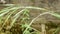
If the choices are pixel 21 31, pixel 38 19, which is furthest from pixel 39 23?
pixel 21 31

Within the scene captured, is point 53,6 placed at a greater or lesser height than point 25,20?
greater

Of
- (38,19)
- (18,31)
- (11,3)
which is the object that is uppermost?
(11,3)

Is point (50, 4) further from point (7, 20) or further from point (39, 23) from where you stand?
point (7, 20)

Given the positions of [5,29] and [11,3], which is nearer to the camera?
[5,29]

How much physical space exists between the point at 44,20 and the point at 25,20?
173 millimetres

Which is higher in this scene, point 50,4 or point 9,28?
point 50,4

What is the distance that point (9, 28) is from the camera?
4.51 feet

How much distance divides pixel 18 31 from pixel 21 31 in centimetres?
3

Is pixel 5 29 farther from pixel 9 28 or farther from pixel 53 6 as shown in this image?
pixel 53 6

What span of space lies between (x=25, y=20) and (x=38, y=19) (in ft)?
0.39

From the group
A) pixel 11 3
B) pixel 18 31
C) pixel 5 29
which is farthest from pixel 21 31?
pixel 11 3

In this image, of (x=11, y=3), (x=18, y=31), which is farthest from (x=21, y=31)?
(x=11, y=3)

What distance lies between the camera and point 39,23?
4.61ft

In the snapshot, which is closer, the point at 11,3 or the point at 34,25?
the point at 34,25
